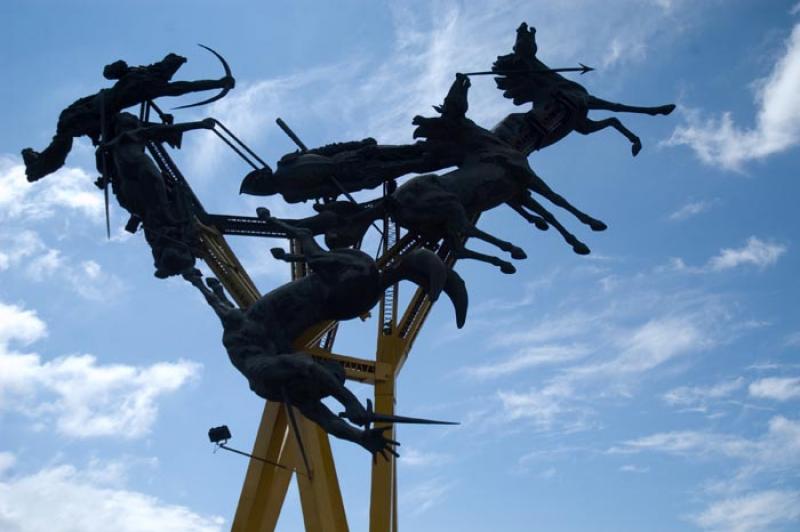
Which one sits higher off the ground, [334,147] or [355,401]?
[334,147]

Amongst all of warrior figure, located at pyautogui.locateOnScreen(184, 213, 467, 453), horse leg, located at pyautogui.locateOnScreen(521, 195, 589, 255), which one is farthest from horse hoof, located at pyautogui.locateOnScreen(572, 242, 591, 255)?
warrior figure, located at pyautogui.locateOnScreen(184, 213, 467, 453)

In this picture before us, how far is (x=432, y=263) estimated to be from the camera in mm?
10953

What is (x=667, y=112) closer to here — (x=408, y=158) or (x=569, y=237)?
(x=569, y=237)

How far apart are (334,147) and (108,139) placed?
2584 millimetres

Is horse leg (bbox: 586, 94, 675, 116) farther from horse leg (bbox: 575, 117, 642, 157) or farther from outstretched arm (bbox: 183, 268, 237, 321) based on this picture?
outstretched arm (bbox: 183, 268, 237, 321)

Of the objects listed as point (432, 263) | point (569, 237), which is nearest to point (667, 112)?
point (569, 237)

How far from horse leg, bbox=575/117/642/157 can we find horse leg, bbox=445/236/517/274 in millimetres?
3046

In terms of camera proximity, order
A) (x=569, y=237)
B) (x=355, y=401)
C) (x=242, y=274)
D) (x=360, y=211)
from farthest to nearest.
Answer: (x=242, y=274) < (x=569, y=237) < (x=360, y=211) < (x=355, y=401)

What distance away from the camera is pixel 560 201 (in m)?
13.7

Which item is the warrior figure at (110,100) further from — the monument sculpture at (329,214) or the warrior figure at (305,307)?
the warrior figure at (305,307)

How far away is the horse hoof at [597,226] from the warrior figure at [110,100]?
4.45 m

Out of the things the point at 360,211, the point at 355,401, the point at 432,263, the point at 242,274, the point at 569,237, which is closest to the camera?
the point at 355,401

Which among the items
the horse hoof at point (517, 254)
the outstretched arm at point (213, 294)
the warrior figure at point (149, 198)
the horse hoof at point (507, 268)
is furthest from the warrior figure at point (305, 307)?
the horse hoof at point (517, 254)

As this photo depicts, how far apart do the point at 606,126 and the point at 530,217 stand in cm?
217
